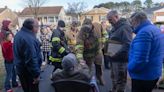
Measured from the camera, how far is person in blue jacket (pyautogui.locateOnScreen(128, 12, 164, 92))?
15.0ft

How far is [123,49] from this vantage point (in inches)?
258

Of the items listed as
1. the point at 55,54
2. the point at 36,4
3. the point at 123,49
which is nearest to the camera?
the point at 123,49

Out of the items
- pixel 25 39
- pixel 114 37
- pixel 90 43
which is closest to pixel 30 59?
pixel 25 39

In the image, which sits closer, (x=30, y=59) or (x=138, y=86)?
(x=138, y=86)

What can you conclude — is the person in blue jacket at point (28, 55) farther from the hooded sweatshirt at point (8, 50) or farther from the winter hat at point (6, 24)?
the winter hat at point (6, 24)

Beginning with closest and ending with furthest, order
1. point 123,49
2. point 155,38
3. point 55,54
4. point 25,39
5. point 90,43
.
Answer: point 155,38
point 25,39
point 123,49
point 90,43
point 55,54

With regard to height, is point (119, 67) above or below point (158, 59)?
below

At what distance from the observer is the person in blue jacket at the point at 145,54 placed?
4.57 m

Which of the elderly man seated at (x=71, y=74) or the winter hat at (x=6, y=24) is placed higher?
the winter hat at (x=6, y=24)

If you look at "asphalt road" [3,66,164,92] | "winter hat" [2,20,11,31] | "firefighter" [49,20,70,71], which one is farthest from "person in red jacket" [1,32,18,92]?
"firefighter" [49,20,70,71]

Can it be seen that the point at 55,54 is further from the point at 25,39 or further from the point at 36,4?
the point at 36,4

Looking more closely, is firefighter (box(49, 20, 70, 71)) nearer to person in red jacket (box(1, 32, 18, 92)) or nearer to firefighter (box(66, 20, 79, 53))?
firefighter (box(66, 20, 79, 53))

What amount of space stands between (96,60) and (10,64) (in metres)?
2.23

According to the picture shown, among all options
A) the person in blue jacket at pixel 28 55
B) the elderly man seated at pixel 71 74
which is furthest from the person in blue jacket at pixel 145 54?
the person in blue jacket at pixel 28 55
